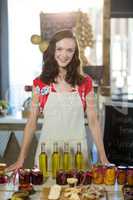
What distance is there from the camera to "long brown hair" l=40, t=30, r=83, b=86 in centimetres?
229

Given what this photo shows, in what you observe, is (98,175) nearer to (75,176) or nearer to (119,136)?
(75,176)

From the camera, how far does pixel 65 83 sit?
236 cm

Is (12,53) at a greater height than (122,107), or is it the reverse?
(12,53)

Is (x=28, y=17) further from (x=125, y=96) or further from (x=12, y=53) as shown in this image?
(x=125, y=96)

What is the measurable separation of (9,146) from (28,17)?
1475mm

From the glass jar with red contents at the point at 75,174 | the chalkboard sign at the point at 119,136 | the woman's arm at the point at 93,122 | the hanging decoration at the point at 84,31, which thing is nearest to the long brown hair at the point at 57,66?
the woman's arm at the point at 93,122

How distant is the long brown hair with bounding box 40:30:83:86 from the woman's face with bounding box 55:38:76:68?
0.07 feet

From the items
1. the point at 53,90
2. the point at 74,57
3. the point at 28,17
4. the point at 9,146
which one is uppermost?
the point at 28,17

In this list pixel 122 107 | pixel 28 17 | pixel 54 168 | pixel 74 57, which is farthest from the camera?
pixel 28 17

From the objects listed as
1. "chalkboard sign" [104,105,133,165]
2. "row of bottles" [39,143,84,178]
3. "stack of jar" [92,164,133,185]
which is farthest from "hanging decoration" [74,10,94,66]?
"stack of jar" [92,164,133,185]

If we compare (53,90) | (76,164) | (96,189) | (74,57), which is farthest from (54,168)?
A: (74,57)

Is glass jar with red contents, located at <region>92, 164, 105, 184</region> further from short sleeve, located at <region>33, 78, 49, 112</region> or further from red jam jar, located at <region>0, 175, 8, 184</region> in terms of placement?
short sleeve, located at <region>33, 78, 49, 112</region>

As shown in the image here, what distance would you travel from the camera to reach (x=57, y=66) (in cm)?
232

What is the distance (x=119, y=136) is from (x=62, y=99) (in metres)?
1.30
